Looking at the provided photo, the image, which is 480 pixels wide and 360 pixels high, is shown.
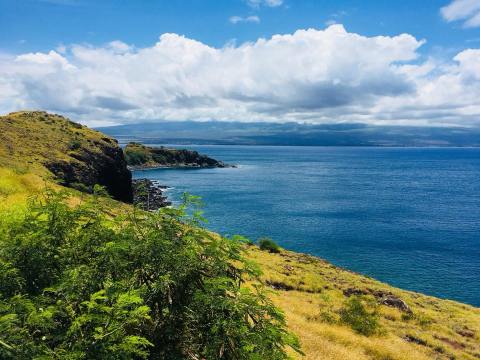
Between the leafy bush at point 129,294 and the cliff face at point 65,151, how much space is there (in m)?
63.4

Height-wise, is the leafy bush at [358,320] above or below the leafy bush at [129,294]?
below

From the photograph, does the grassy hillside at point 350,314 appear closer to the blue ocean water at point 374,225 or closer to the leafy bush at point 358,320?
the leafy bush at point 358,320

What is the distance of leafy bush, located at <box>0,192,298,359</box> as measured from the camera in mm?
9188

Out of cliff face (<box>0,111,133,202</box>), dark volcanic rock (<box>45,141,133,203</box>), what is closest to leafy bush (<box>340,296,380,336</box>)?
cliff face (<box>0,111,133,202</box>)

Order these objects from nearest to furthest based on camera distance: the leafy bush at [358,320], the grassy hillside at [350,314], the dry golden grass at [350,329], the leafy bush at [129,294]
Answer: the leafy bush at [129,294] → the dry golden grass at [350,329] → the grassy hillside at [350,314] → the leafy bush at [358,320]

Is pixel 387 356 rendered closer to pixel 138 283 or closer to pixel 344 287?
pixel 138 283

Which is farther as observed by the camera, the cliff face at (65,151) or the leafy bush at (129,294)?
the cliff face at (65,151)

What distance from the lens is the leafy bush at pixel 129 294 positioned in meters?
9.19

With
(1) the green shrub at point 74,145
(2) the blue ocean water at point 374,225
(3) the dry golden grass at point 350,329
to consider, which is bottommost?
(2) the blue ocean water at point 374,225

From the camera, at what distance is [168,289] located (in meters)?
11.3

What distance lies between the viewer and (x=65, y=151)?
102625mm

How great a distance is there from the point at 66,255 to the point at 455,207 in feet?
495

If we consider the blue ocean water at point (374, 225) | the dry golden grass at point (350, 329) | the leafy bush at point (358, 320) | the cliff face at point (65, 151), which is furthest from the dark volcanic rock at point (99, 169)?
the leafy bush at point (358, 320)

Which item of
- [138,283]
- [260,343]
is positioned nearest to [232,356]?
[260,343]
